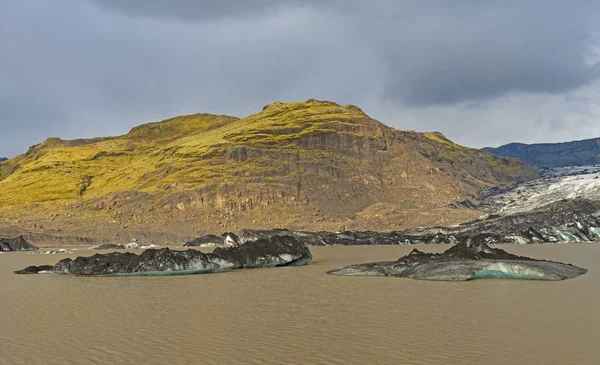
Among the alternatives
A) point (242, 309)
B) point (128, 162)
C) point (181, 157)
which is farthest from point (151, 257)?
point (128, 162)

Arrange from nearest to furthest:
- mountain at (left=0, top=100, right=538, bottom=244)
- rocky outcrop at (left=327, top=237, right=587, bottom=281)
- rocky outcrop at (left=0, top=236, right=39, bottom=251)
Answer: rocky outcrop at (left=327, top=237, right=587, bottom=281)
rocky outcrop at (left=0, top=236, right=39, bottom=251)
mountain at (left=0, top=100, right=538, bottom=244)

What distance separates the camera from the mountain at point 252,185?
7531 cm

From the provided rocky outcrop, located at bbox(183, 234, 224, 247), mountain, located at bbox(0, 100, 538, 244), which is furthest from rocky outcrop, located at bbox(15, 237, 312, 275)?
mountain, located at bbox(0, 100, 538, 244)

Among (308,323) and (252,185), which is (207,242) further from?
(308,323)

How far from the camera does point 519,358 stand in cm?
813

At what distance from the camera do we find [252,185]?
85.4 meters

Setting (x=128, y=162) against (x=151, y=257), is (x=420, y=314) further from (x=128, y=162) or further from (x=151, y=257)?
(x=128, y=162)

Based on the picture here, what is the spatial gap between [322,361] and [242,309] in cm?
A: 538

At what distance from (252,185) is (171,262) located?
62.2 m

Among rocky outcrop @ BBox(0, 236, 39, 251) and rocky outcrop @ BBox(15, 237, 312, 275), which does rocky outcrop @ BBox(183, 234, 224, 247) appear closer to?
rocky outcrop @ BBox(0, 236, 39, 251)

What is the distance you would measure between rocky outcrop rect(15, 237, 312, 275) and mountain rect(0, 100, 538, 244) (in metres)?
43.5

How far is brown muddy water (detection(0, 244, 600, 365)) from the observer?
336 inches

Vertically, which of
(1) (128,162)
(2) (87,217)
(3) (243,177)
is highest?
(1) (128,162)

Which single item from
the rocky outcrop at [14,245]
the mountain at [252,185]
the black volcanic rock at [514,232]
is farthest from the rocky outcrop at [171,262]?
the mountain at [252,185]
